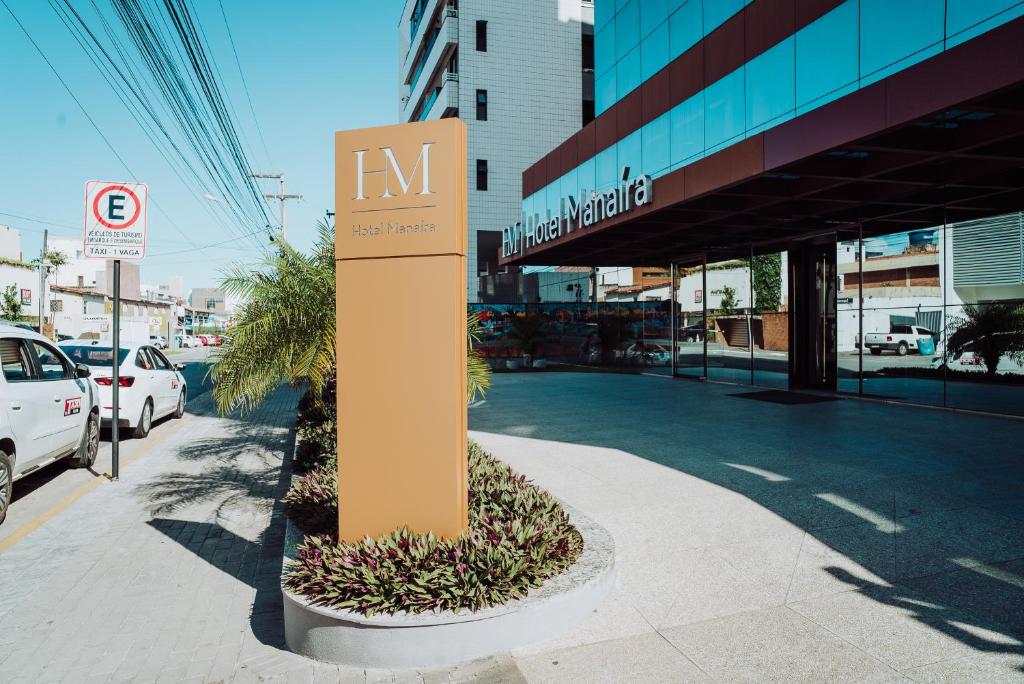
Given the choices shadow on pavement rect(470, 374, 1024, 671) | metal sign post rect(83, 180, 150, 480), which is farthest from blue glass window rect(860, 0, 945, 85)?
metal sign post rect(83, 180, 150, 480)

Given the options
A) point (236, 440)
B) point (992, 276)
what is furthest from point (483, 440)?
point (992, 276)

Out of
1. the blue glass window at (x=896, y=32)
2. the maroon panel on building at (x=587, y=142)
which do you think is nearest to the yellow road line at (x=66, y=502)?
the blue glass window at (x=896, y=32)

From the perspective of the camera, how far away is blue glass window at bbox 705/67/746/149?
547 inches

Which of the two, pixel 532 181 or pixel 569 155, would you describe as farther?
pixel 532 181

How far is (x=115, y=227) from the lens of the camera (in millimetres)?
8625

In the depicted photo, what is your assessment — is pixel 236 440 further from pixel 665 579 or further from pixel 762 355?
pixel 762 355

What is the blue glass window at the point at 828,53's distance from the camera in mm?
11117

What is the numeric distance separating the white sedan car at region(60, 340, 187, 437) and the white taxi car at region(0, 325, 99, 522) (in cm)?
182

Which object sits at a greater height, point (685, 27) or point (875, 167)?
point (685, 27)

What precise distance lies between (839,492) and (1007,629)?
10.2 ft

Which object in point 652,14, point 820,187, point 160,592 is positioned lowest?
point 160,592

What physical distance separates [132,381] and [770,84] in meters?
13.1

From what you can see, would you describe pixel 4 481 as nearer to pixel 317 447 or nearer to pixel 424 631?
pixel 317 447

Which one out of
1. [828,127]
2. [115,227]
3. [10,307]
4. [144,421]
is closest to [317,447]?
[115,227]
